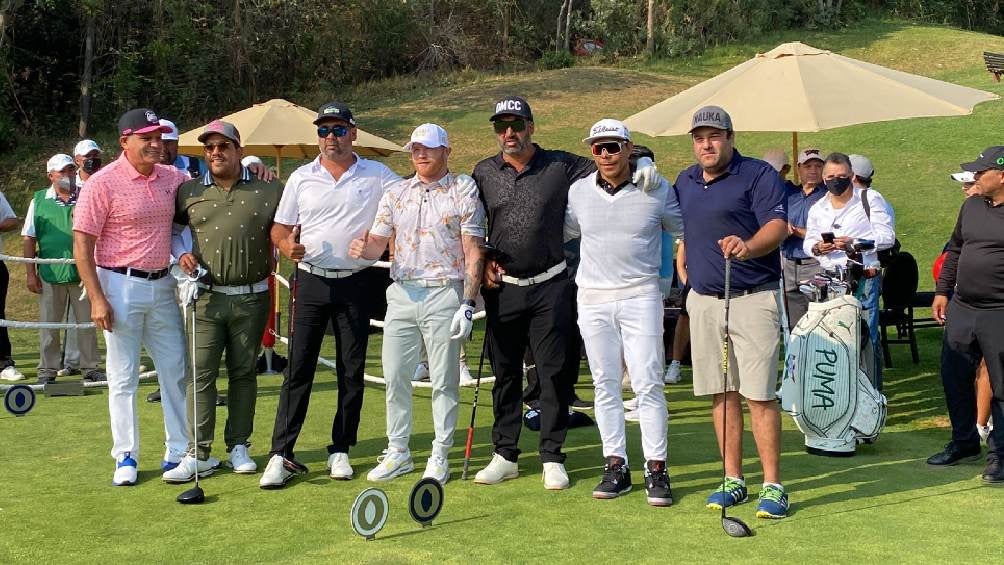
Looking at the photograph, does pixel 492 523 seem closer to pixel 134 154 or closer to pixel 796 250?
pixel 134 154

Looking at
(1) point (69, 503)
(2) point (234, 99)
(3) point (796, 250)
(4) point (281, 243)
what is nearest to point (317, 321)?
(4) point (281, 243)

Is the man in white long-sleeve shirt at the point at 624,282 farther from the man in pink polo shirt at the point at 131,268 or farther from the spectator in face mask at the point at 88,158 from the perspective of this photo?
the spectator in face mask at the point at 88,158

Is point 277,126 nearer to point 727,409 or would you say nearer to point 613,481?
point 613,481

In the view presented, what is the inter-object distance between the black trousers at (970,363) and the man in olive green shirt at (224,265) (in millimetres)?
4077

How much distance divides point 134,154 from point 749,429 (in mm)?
4491

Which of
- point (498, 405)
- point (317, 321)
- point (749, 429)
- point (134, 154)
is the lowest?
point (749, 429)

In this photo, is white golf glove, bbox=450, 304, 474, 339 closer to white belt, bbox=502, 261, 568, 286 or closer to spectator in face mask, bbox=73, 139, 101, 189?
white belt, bbox=502, 261, 568, 286

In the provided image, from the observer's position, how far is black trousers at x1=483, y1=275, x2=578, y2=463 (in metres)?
6.52

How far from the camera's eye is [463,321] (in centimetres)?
638

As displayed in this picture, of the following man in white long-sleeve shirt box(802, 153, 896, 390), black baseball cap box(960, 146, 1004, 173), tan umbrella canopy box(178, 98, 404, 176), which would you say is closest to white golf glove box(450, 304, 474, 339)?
man in white long-sleeve shirt box(802, 153, 896, 390)

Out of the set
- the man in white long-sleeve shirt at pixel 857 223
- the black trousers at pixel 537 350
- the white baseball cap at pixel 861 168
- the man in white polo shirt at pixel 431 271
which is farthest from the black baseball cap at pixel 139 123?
the white baseball cap at pixel 861 168

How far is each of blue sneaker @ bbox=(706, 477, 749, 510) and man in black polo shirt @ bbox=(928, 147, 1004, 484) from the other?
1.52m

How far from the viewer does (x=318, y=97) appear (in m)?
34.6

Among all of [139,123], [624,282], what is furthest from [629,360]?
[139,123]
